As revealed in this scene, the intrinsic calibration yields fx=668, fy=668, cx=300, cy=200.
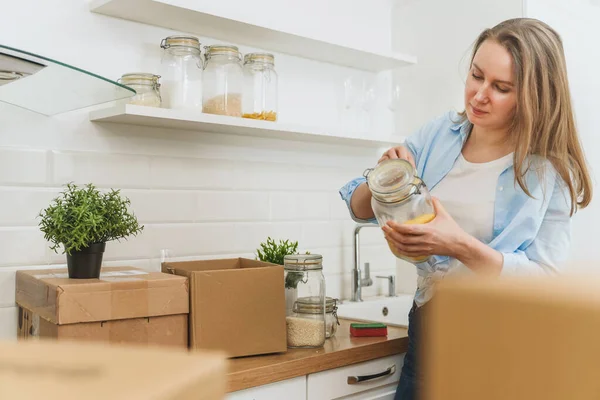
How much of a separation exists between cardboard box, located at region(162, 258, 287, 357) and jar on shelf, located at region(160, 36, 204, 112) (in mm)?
509

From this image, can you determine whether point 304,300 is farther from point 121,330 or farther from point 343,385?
point 121,330

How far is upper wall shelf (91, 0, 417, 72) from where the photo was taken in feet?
6.37

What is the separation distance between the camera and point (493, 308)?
0.18 m

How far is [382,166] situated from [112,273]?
0.79 meters

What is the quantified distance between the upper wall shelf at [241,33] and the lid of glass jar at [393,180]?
89 centimetres

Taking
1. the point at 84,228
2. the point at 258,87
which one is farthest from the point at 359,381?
the point at 258,87

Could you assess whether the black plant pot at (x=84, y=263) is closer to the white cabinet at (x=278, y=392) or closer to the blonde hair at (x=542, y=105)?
the white cabinet at (x=278, y=392)

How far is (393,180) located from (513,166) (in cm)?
41

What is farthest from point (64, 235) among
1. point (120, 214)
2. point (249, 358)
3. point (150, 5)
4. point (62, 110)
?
point (150, 5)

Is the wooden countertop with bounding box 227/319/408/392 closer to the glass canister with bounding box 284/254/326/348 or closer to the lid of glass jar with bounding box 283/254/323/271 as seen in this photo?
the glass canister with bounding box 284/254/326/348

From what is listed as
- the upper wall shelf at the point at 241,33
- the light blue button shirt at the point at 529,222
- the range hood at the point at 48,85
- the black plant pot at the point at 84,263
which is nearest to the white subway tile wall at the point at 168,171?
the upper wall shelf at the point at 241,33

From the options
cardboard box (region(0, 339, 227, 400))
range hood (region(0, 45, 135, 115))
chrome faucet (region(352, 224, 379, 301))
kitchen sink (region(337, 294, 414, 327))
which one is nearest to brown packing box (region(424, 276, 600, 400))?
cardboard box (region(0, 339, 227, 400))

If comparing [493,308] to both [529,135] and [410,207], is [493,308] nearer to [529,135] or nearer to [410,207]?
[410,207]

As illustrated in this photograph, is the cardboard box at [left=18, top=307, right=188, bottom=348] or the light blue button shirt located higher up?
the light blue button shirt
